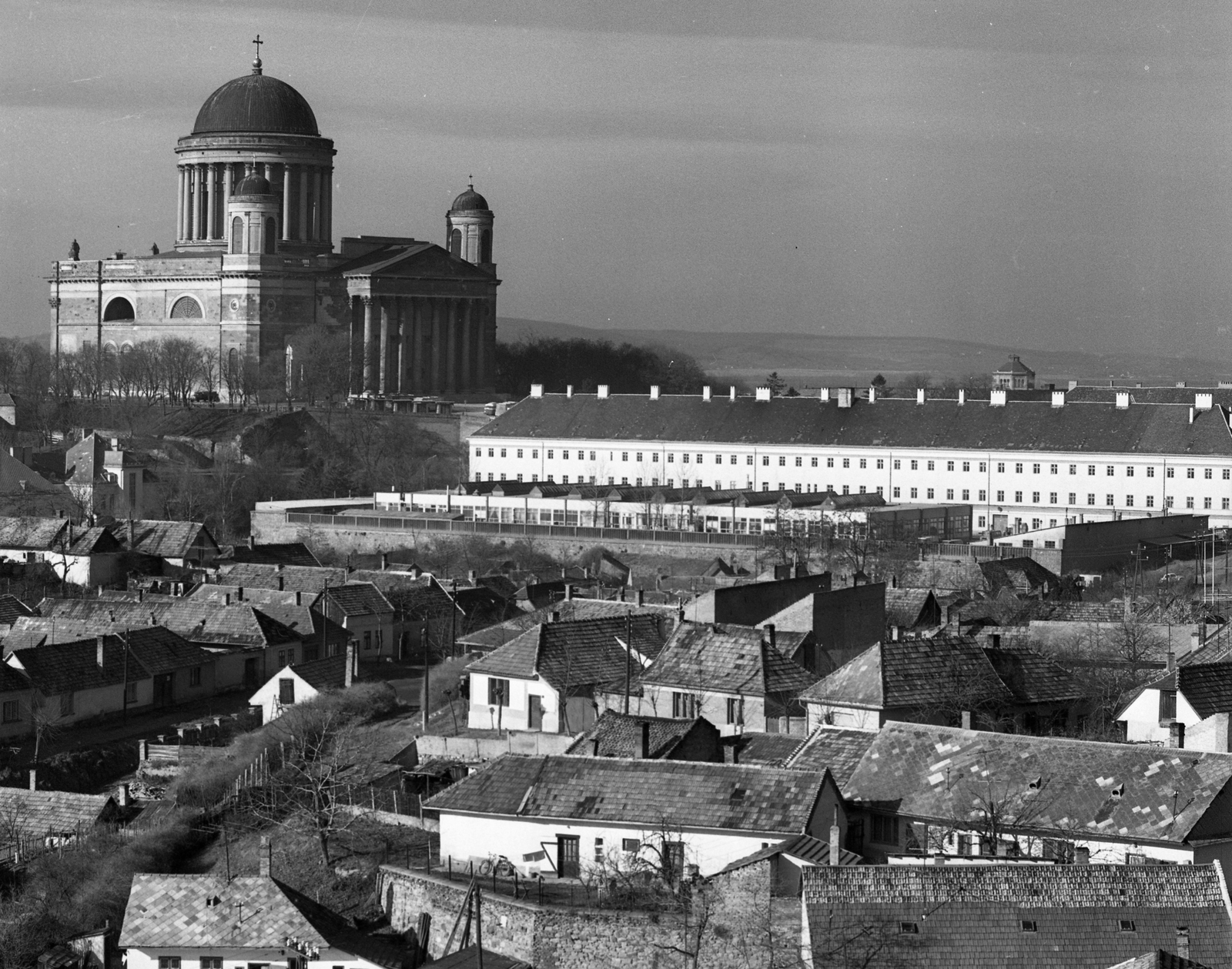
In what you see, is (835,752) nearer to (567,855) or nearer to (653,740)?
(653,740)

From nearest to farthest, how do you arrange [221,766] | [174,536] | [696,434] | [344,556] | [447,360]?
[221,766] → [174,536] → [344,556] → [696,434] → [447,360]

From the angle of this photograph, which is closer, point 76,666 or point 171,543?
point 76,666

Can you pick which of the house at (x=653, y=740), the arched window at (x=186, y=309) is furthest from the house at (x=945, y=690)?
the arched window at (x=186, y=309)

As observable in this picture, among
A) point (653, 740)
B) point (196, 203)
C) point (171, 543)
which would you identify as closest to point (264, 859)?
point (653, 740)

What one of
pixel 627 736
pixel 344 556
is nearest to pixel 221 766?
pixel 627 736

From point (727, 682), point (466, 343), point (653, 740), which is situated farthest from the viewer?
point (466, 343)

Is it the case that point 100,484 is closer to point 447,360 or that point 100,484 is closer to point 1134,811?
point 447,360
